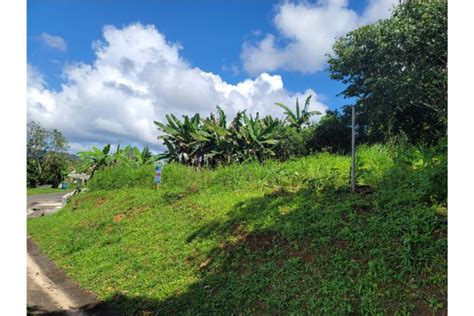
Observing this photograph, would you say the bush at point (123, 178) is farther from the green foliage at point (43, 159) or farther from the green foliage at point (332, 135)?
the green foliage at point (43, 159)

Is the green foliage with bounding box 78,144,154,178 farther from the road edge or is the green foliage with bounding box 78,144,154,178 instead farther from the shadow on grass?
the shadow on grass

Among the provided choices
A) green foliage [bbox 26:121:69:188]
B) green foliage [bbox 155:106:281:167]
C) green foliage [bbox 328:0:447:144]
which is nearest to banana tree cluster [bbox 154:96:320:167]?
green foliage [bbox 155:106:281:167]

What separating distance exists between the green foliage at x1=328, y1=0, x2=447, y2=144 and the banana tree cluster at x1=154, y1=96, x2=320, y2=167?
13.4ft

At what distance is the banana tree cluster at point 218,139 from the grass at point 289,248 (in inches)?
239

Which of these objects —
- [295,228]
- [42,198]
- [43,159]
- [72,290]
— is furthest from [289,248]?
[43,159]

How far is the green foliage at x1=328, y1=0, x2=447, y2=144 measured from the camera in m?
14.0

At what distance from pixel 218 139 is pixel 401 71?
7986 mm

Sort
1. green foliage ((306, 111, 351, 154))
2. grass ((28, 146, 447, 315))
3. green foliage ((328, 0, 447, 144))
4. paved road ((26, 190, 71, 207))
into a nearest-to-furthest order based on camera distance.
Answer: grass ((28, 146, 447, 315)), green foliage ((328, 0, 447, 144)), green foliage ((306, 111, 351, 154)), paved road ((26, 190, 71, 207))

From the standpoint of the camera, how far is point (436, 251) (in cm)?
397

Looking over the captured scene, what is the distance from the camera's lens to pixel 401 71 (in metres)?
14.7

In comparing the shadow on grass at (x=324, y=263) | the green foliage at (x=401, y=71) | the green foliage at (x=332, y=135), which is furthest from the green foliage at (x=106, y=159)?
the shadow on grass at (x=324, y=263)

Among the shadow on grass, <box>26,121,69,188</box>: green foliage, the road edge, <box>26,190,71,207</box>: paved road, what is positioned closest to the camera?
the shadow on grass

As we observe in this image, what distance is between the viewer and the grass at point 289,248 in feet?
12.7

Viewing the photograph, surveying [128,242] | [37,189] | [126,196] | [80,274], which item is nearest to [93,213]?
[126,196]
